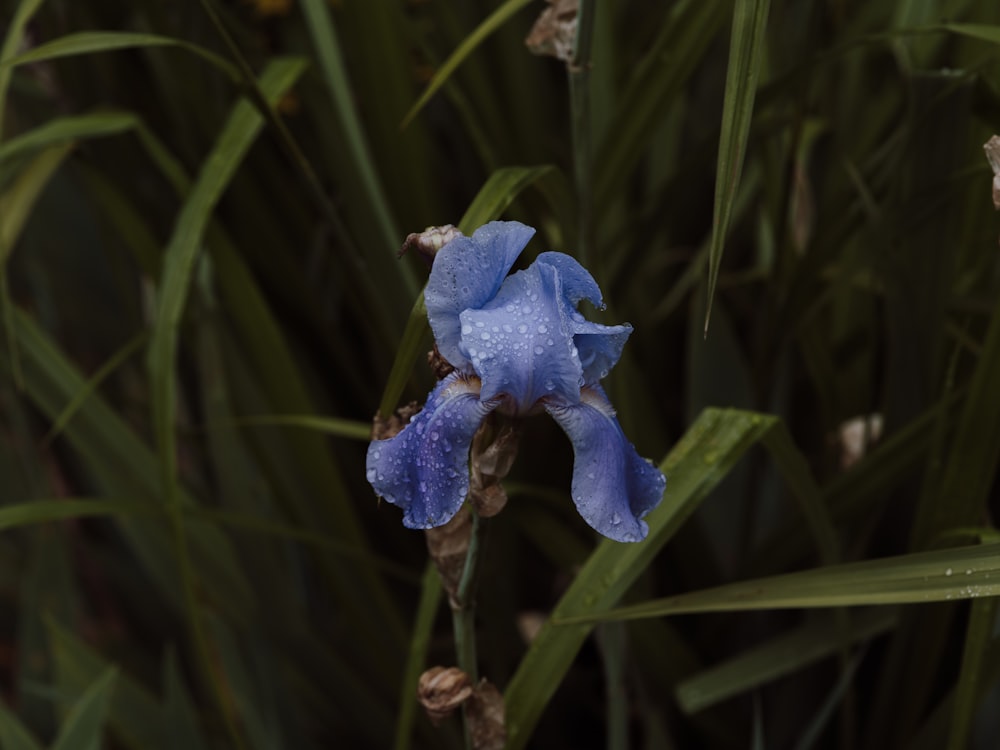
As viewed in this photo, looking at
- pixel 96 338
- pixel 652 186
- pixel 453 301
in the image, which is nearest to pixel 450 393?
pixel 453 301

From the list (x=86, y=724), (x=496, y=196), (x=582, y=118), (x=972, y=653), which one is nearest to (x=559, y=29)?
(x=582, y=118)

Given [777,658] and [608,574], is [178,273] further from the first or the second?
[777,658]

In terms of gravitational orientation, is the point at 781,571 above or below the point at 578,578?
below

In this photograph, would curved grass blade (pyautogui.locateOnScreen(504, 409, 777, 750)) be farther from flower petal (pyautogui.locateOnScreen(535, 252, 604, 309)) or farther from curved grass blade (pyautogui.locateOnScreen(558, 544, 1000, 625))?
flower petal (pyautogui.locateOnScreen(535, 252, 604, 309))

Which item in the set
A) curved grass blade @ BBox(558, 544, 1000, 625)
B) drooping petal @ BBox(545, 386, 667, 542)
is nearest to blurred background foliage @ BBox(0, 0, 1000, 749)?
curved grass blade @ BBox(558, 544, 1000, 625)

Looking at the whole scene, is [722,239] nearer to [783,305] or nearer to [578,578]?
[578,578]

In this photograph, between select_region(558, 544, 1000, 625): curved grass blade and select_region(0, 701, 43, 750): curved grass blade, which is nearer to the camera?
select_region(558, 544, 1000, 625): curved grass blade
